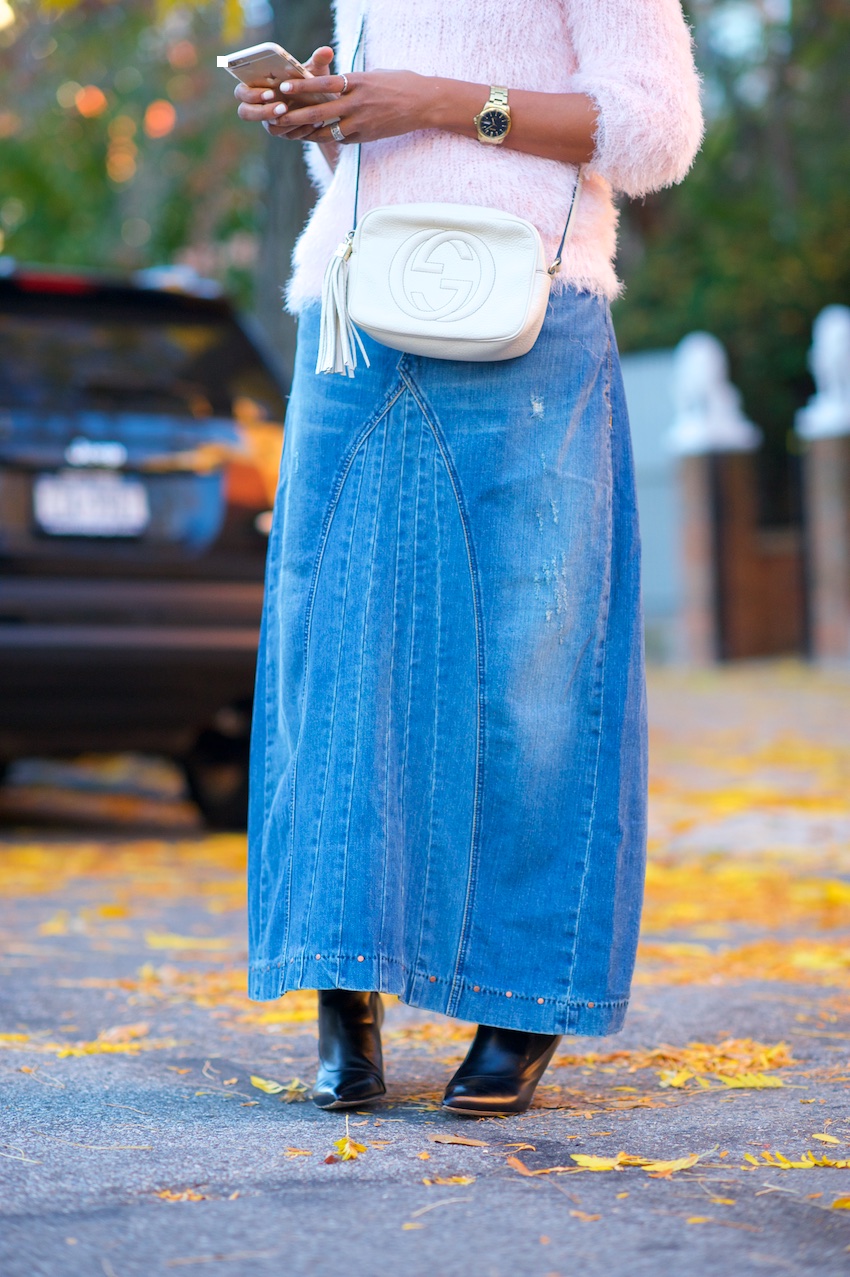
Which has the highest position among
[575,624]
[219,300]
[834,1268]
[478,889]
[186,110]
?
[186,110]

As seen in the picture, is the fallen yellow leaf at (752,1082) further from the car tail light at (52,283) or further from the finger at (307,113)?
the car tail light at (52,283)

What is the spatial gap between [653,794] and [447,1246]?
200 inches

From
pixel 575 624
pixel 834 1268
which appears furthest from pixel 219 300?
pixel 834 1268

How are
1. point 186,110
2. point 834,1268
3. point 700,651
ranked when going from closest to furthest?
point 834,1268 → point 186,110 → point 700,651

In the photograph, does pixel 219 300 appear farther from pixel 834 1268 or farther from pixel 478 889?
pixel 834 1268

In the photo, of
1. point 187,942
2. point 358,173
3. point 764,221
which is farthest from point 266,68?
point 764,221

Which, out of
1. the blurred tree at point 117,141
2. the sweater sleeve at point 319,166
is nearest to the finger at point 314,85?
the sweater sleeve at point 319,166

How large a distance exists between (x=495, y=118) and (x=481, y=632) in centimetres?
75

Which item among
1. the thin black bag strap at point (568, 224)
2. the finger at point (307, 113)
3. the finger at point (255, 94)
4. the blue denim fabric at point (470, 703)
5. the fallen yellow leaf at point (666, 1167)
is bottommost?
the fallen yellow leaf at point (666, 1167)

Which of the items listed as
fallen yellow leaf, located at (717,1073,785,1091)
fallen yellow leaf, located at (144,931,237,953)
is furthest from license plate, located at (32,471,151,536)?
fallen yellow leaf, located at (717,1073,785,1091)

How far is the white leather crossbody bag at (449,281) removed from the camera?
2.53m

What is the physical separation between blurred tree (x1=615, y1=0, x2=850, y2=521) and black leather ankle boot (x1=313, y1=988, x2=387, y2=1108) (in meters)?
14.1

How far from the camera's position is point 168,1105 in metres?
2.73

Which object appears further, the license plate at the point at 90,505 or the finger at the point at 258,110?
the license plate at the point at 90,505
